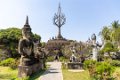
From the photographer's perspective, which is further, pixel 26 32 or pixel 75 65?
pixel 75 65

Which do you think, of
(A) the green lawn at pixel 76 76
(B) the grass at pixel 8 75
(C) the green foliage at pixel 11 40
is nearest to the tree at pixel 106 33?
(C) the green foliage at pixel 11 40

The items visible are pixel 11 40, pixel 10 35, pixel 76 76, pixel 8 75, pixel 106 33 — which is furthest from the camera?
pixel 106 33

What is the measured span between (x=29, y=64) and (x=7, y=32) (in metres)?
32.9

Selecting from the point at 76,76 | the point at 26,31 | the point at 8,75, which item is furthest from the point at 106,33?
the point at 76,76

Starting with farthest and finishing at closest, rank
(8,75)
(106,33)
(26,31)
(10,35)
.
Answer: (106,33), (10,35), (8,75), (26,31)

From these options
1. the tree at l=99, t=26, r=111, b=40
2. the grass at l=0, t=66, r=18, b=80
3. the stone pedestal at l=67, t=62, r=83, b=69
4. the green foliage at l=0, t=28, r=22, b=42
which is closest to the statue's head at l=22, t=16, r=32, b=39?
the grass at l=0, t=66, r=18, b=80

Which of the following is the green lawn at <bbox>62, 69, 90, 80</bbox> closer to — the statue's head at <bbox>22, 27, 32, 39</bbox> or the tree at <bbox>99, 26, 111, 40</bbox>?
the statue's head at <bbox>22, 27, 32, 39</bbox>

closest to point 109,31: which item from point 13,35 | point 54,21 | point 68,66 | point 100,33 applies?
point 100,33

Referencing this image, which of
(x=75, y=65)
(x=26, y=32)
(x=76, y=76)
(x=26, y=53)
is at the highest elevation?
(x=26, y=32)

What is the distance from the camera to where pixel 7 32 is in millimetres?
52281

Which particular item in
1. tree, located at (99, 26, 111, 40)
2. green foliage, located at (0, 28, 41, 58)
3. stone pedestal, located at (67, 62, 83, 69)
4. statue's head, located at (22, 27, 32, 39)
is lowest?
stone pedestal, located at (67, 62, 83, 69)

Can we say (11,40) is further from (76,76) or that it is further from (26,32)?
(76,76)

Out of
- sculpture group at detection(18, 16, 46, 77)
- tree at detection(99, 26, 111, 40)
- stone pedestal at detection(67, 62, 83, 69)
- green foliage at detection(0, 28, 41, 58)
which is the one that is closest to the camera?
sculpture group at detection(18, 16, 46, 77)

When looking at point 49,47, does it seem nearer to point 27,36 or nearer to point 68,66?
point 68,66
